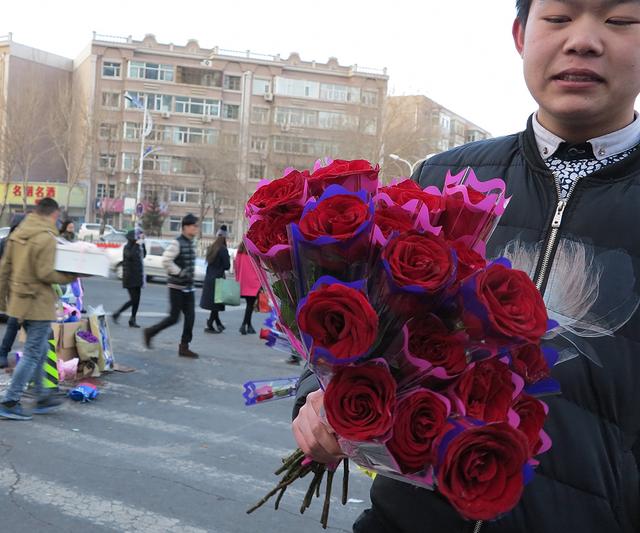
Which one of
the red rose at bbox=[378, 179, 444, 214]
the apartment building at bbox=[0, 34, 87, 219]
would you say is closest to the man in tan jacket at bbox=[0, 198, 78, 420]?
the red rose at bbox=[378, 179, 444, 214]

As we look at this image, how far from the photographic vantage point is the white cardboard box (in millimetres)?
6578

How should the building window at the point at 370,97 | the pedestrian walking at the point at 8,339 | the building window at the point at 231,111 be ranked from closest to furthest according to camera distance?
the pedestrian walking at the point at 8,339 → the building window at the point at 370,97 → the building window at the point at 231,111

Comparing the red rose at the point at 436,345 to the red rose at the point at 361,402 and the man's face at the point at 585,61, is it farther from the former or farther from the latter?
the man's face at the point at 585,61

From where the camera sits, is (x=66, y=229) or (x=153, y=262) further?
(x=153, y=262)

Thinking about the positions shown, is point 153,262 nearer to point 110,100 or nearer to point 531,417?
point 531,417

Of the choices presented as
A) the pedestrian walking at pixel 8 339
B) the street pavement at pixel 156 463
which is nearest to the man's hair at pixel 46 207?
the pedestrian walking at pixel 8 339

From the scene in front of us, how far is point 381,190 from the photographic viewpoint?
1.50 m

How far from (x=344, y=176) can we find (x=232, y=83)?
209ft

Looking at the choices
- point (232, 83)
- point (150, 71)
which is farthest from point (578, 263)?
point (232, 83)

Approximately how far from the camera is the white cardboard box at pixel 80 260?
21.6ft

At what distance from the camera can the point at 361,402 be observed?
1.25 m

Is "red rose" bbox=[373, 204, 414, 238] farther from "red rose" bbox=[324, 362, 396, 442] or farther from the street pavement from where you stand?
the street pavement

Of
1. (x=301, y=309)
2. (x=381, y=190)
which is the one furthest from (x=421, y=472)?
Answer: (x=381, y=190)

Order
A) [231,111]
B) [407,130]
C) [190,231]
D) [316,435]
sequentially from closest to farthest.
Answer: [316,435]
[190,231]
[407,130]
[231,111]
